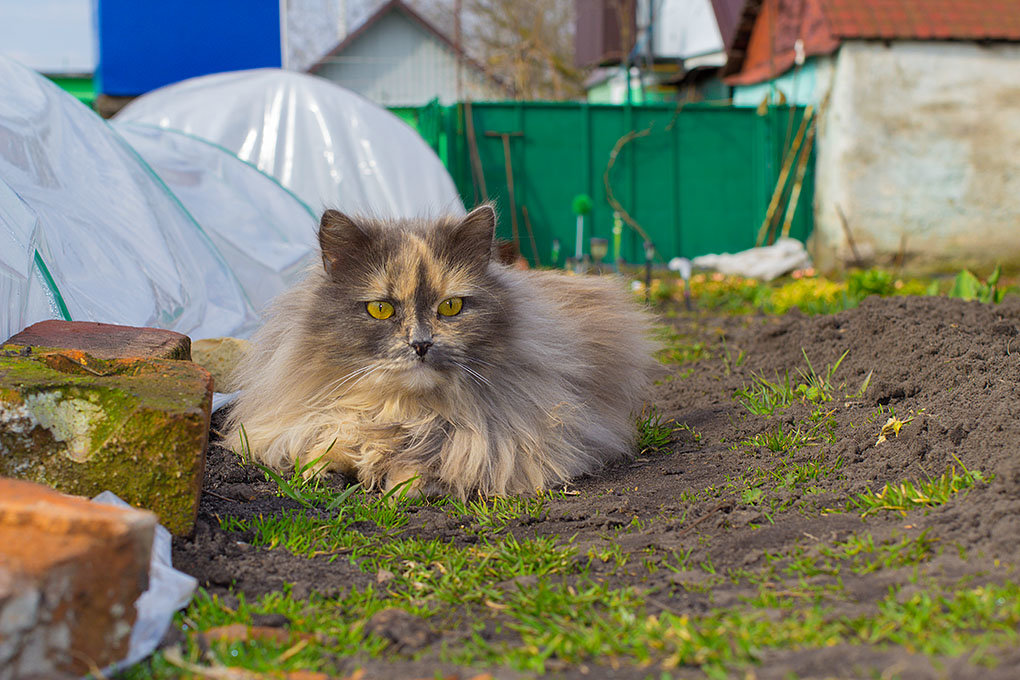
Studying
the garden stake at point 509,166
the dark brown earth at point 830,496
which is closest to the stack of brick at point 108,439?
the dark brown earth at point 830,496

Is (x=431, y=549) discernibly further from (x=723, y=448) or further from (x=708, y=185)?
(x=708, y=185)

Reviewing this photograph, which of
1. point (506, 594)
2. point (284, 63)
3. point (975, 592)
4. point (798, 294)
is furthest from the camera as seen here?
point (284, 63)

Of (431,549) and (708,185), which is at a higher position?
(708,185)

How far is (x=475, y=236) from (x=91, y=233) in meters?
1.93

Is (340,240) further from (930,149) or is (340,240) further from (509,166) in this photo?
(930,149)

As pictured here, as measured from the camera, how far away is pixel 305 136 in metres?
7.23

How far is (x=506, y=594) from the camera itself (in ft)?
7.09

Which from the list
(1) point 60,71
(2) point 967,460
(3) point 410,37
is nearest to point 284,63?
(1) point 60,71

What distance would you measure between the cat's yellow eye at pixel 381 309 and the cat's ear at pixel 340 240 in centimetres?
19

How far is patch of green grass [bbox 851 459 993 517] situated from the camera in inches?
96.0

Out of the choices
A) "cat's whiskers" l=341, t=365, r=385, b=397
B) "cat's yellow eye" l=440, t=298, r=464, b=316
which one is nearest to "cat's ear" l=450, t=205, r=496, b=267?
"cat's yellow eye" l=440, t=298, r=464, b=316

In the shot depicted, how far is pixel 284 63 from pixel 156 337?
8499 millimetres

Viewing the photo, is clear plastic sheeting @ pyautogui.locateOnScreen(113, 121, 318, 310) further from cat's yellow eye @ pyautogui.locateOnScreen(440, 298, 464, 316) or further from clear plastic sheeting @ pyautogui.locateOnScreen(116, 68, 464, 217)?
cat's yellow eye @ pyautogui.locateOnScreen(440, 298, 464, 316)

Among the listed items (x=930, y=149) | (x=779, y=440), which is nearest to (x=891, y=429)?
(x=779, y=440)
